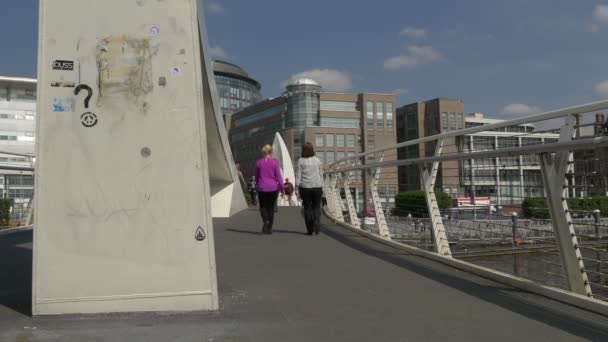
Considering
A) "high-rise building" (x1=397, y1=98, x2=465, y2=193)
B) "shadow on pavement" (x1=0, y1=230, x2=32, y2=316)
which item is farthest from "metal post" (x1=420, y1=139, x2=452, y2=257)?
"high-rise building" (x1=397, y1=98, x2=465, y2=193)

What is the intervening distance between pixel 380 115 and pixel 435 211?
299 ft

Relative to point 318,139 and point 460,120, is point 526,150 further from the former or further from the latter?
point 460,120

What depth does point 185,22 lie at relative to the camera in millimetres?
3553

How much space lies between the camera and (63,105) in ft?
11.0

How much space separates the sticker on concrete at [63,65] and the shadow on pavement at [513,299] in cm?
314

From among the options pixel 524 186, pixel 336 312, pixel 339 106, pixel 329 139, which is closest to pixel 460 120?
pixel 339 106

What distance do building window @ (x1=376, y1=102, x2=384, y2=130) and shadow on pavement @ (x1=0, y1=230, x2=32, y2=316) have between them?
8937 centimetres

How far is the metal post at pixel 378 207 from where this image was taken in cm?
762

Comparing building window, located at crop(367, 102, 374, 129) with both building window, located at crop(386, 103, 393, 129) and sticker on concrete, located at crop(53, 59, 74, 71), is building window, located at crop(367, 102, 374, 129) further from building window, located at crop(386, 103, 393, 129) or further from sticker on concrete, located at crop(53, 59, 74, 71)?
sticker on concrete, located at crop(53, 59, 74, 71)

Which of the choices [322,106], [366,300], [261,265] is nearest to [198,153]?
[366,300]

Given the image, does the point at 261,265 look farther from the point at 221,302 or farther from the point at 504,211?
the point at 504,211

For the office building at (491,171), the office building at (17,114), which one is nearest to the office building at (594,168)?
the office building at (491,171)

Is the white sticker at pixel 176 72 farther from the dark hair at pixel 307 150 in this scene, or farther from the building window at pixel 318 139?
the building window at pixel 318 139

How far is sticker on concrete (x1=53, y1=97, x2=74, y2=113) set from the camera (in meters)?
3.33
